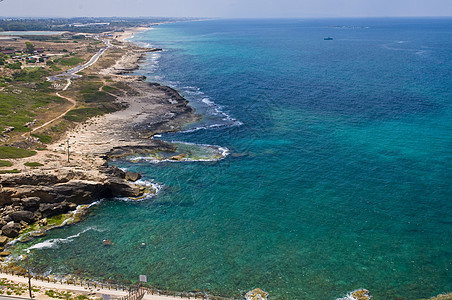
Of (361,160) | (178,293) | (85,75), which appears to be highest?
(85,75)

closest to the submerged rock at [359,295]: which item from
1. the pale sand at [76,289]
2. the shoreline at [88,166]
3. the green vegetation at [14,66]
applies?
the pale sand at [76,289]

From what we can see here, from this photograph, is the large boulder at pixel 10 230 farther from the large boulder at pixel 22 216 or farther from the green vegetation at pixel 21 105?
the green vegetation at pixel 21 105

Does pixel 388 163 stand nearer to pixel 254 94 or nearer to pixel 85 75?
pixel 254 94

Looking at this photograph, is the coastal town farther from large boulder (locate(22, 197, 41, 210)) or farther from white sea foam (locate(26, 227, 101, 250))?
white sea foam (locate(26, 227, 101, 250))

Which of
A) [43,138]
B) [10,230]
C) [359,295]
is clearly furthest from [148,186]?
[359,295]

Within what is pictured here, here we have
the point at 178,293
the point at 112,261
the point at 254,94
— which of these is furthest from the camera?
the point at 254,94

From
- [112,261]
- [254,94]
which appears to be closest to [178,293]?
[112,261]

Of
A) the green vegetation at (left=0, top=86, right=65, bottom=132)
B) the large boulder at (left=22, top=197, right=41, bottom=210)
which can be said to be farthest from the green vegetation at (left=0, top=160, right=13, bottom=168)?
the green vegetation at (left=0, top=86, right=65, bottom=132)
